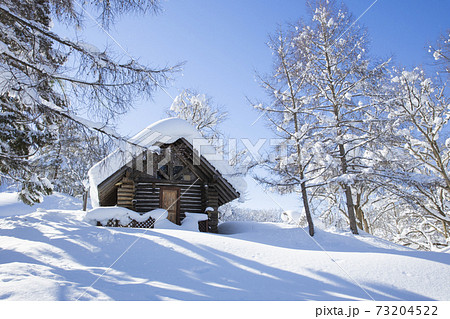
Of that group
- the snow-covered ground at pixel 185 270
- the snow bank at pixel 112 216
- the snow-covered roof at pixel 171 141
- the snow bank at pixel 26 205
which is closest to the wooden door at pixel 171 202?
the snow bank at pixel 112 216

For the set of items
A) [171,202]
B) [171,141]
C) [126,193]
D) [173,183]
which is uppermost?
[171,141]

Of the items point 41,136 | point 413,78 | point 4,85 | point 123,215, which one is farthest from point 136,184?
point 413,78

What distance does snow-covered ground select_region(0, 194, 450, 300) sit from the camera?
4.26 meters

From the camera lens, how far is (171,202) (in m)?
14.0

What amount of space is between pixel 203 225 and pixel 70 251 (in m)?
7.73

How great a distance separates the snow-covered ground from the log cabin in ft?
13.2

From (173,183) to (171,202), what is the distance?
0.99 metres

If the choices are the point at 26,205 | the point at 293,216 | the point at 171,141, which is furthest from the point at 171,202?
the point at 26,205

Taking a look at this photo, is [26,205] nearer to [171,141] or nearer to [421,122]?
[171,141]

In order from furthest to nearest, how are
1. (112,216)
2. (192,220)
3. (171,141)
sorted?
1. (192,220)
2. (171,141)
3. (112,216)

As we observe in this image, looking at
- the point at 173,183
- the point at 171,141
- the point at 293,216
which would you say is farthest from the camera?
the point at 293,216

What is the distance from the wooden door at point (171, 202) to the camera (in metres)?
13.9

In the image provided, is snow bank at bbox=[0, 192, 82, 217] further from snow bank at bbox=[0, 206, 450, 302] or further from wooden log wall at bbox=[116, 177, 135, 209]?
snow bank at bbox=[0, 206, 450, 302]
